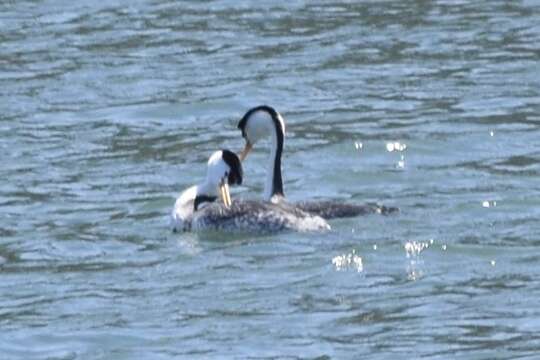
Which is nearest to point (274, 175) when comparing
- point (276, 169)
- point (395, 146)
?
point (276, 169)

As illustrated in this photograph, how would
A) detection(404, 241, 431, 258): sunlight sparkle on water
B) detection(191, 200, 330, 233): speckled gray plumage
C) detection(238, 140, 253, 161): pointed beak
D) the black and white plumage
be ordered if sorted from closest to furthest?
detection(404, 241, 431, 258): sunlight sparkle on water, detection(191, 200, 330, 233): speckled gray plumage, the black and white plumage, detection(238, 140, 253, 161): pointed beak

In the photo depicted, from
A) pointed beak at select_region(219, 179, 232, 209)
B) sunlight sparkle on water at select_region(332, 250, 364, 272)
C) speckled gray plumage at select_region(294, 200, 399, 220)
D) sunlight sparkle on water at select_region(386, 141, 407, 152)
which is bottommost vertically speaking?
sunlight sparkle on water at select_region(386, 141, 407, 152)

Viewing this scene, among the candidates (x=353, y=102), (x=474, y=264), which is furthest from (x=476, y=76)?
(x=474, y=264)

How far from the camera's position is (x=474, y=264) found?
14703 mm

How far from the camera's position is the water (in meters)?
13.3

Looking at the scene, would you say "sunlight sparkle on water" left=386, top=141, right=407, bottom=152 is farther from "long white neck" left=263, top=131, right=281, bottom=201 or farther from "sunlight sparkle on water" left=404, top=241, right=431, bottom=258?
"sunlight sparkle on water" left=404, top=241, right=431, bottom=258

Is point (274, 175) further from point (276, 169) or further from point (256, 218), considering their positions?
point (256, 218)

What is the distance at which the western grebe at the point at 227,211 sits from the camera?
1595 cm

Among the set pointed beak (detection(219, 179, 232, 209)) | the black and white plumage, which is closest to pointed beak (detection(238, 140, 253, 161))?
the black and white plumage

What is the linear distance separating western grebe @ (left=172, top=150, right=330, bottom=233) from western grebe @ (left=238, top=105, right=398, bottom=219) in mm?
176

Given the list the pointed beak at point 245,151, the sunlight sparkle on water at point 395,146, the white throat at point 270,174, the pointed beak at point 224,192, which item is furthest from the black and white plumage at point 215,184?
the sunlight sparkle on water at point 395,146

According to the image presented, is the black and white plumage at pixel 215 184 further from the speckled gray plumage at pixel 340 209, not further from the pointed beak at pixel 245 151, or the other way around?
the pointed beak at pixel 245 151

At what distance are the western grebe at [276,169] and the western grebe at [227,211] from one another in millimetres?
176

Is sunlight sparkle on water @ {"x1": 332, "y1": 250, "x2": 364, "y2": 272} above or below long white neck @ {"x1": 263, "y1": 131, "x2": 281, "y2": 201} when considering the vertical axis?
below
